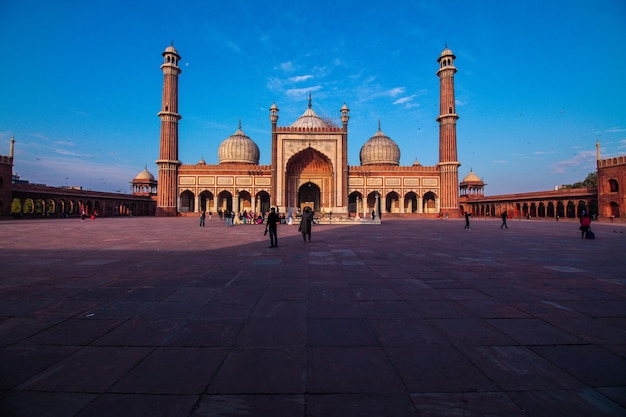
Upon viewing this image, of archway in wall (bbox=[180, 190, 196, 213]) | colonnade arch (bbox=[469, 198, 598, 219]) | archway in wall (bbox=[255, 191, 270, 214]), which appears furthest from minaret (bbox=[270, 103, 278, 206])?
colonnade arch (bbox=[469, 198, 598, 219])

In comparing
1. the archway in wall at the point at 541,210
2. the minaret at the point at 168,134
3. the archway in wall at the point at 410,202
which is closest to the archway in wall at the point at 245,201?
the minaret at the point at 168,134

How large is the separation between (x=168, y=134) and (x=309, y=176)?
17.6 metres

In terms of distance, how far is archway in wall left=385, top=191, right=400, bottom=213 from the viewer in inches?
1807

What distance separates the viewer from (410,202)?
4659 cm

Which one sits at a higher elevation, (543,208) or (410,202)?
(410,202)

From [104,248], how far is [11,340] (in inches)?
278

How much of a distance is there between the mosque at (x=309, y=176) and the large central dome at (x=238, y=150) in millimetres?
1761

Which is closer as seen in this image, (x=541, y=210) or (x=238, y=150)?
(x=541, y=210)

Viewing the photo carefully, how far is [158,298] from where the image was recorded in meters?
4.12

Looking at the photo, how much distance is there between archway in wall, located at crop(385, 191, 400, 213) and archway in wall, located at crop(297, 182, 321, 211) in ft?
31.4

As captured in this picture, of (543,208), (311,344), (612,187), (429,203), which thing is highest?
(612,187)

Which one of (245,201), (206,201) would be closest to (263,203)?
(245,201)

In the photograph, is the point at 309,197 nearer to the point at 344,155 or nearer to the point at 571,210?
the point at 344,155

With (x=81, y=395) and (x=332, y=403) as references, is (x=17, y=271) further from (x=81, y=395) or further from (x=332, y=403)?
(x=332, y=403)
